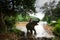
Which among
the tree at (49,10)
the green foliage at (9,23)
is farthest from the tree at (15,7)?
the tree at (49,10)

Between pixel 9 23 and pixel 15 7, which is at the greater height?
pixel 15 7

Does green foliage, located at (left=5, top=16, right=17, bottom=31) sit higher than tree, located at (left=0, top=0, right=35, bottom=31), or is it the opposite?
tree, located at (left=0, top=0, right=35, bottom=31)

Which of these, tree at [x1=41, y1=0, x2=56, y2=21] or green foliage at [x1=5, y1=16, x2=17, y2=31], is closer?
green foliage at [x1=5, y1=16, x2=17, y2=31]

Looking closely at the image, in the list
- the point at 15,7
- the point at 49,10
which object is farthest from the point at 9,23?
the point at 49,10

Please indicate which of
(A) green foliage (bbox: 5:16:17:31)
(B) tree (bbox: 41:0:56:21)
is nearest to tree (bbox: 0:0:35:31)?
(A) green foliage (bbox: 5:16:17:31)

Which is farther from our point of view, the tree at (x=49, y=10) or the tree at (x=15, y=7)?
the tree at (x=49, y=10)

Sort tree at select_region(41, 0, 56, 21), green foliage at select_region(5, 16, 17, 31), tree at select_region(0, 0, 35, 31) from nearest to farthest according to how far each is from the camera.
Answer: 1. tree at select_region(0, 0, 35, 31)
2. green foliage at select_region(5, 16, 17, 31)
3. tree at select_region(41, 0, 56, 21)

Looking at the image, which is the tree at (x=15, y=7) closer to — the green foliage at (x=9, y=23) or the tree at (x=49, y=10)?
the green foliage at (x=9, y=23)

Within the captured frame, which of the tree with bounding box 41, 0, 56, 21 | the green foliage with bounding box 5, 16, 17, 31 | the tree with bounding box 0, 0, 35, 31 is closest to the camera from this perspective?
the tree with bounding box 0, 0, 35, 31

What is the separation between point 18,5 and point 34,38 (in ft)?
7.38

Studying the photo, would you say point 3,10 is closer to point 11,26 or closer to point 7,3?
point 7,3

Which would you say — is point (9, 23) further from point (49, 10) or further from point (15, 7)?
point (49, 10)

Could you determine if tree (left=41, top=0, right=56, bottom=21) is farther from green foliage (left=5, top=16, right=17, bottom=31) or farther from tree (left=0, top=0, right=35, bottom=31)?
tree (left=0, top=0, right=35, bottom=31)

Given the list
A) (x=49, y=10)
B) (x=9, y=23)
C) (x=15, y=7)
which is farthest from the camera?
(x=49, y=10)
